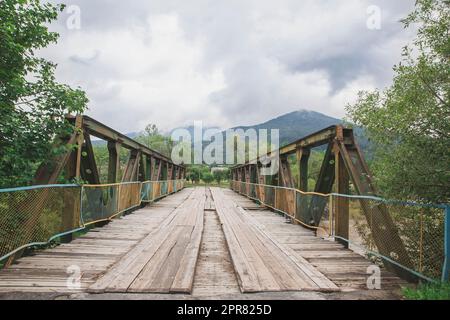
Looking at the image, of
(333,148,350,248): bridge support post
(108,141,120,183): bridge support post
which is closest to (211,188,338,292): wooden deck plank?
(333,148,350,248): bridge support post

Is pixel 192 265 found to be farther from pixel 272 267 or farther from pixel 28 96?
pixel 28 96

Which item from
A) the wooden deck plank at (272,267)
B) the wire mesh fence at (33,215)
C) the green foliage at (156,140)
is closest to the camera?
the wooden deck plank at (272,267)

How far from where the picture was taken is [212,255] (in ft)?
16.9

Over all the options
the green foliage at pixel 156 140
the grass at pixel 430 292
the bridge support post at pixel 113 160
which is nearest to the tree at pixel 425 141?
the grass at pixel 430 292

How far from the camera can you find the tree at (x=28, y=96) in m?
4.69

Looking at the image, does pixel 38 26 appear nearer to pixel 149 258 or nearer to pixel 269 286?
pixel 149 258

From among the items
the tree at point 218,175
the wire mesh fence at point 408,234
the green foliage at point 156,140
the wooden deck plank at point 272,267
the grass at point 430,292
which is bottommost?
the wooden deck plank at point 272,267

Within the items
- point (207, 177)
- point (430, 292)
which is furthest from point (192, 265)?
point (207, 177)

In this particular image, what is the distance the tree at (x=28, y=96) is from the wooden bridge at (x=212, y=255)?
34 cm

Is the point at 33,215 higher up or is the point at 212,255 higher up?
the point at 33,215

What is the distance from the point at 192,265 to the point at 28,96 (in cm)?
395

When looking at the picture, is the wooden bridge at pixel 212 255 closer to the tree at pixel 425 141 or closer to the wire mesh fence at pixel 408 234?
the wire mesh fence at pixel 408 234
